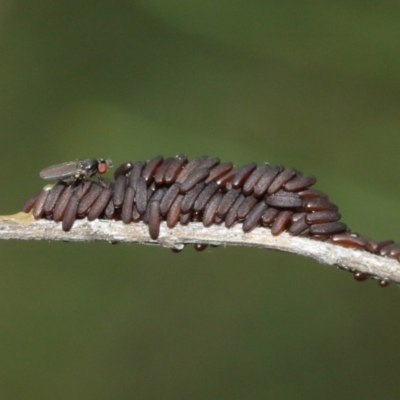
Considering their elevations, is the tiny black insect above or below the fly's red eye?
below

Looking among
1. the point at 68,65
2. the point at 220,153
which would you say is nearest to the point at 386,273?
the point at 220,153

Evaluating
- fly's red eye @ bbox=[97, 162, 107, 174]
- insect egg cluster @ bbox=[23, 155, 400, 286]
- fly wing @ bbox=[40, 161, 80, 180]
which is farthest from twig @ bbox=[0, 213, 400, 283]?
fly's red eye @ bbox=[97, 162, 107, 174]

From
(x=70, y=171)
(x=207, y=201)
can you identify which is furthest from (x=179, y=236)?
(x=70, y=171)

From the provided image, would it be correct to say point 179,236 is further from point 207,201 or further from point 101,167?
point 101,167

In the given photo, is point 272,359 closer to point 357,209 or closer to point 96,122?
point 357,209

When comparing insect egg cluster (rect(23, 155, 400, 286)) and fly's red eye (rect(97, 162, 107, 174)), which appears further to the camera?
fly's red eye (rect(97, 162, 107, 174))

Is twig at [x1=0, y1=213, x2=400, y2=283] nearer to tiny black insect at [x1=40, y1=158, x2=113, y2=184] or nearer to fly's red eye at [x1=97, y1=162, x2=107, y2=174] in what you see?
tiny black insect at [x1=40, y1=158, x2=113, y2=184]
